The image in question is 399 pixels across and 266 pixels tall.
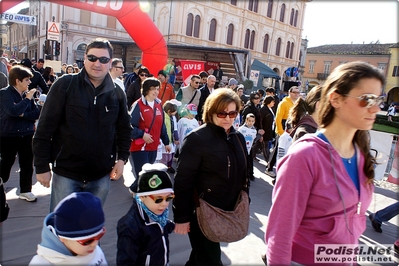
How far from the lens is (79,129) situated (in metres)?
2.32

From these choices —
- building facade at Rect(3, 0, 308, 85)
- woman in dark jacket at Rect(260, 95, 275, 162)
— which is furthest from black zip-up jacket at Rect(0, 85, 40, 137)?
building facade at Rect(3, 0, 308, 85)

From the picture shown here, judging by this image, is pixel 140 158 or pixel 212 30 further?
pixel 212 30

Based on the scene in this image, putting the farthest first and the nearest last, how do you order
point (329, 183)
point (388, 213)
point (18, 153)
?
point (388, 213) < point (18, 153) < point (329, 183)

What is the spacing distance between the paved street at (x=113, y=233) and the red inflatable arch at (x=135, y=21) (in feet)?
A: 13.4

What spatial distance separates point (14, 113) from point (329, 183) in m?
3.74

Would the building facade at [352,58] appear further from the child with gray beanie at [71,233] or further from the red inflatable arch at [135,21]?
A: the child with gray beanie at [71,233]

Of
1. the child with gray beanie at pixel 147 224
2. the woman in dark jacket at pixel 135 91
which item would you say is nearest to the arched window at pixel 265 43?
the woman in dark jacket at pixel 135 91

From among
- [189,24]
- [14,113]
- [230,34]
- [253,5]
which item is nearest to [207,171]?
[14,113]

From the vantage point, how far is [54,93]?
2.33 m

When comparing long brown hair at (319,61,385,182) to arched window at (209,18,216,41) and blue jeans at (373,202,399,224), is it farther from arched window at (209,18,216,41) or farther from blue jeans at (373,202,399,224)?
arched window at (209,18,216,41)

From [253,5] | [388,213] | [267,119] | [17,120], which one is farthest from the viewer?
[253,5]

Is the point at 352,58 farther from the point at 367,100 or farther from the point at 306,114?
the point at 367,100

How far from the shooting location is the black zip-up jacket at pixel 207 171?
2283 mm

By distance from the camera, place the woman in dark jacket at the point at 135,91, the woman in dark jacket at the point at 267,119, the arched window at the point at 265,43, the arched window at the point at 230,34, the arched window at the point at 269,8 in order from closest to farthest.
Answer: the woman in dark jacket at the point at 135,91, the woman in dark jacket at the point at 267,119, the arched window at the point at 230,34, the arched window at the point at 269,8, the arched window at the point at 265,43
